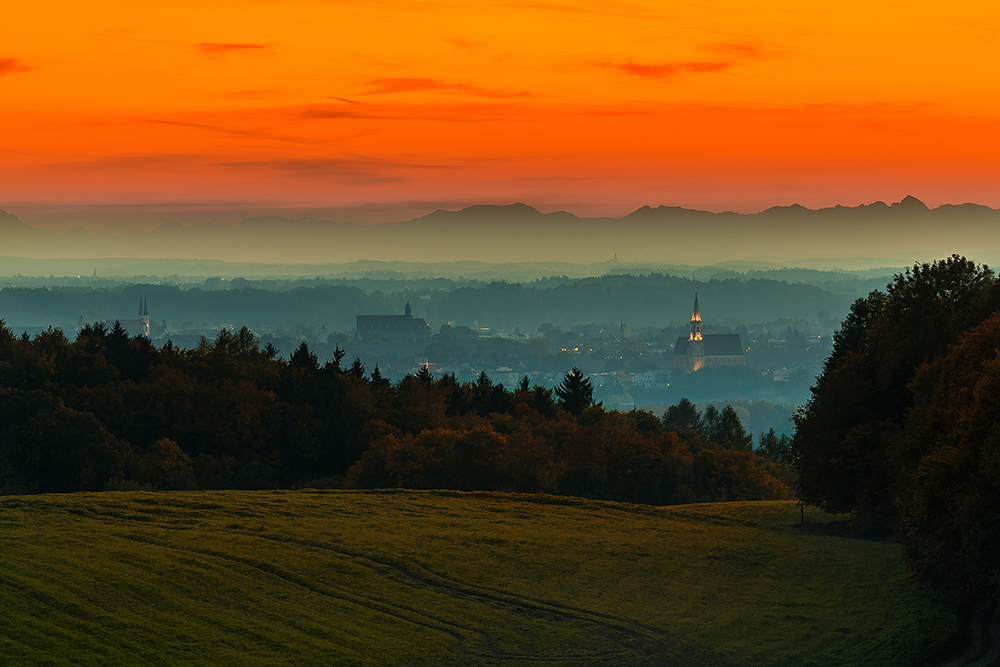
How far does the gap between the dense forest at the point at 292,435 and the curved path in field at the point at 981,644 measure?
30.9 metres

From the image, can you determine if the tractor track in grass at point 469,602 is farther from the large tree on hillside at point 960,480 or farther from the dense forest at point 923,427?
the dense forest at point 923,427

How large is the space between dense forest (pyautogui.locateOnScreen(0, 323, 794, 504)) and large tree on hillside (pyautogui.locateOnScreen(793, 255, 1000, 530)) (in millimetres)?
19503

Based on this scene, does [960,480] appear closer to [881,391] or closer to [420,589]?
[881,391]

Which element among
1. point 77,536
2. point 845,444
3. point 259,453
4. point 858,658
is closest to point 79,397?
point 259,453

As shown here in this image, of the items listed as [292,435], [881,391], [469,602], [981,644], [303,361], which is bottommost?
[981,644]

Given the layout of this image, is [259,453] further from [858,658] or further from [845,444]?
[858,658]

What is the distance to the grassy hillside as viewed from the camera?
2614 cm

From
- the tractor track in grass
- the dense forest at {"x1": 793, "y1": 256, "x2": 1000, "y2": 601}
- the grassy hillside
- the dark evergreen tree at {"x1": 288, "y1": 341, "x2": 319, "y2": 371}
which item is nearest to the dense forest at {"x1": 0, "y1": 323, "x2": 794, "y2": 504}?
the dark evergreen tree at {"x1": 288, "y1": 341, "x2": 319, "y2": 371}

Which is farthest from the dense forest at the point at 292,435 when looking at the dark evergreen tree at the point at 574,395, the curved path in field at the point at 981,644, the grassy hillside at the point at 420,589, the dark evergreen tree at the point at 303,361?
the curved path in field at the point at 981,644

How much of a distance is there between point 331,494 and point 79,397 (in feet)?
94.8

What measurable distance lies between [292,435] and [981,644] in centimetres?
5064

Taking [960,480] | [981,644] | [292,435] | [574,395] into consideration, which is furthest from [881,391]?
[574,395]

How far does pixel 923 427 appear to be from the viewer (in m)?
33.8

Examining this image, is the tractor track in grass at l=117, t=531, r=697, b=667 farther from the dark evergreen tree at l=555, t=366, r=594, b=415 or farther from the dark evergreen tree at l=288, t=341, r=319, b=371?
the dark evergreen tree at l=555, t=366, r=594, b=415
